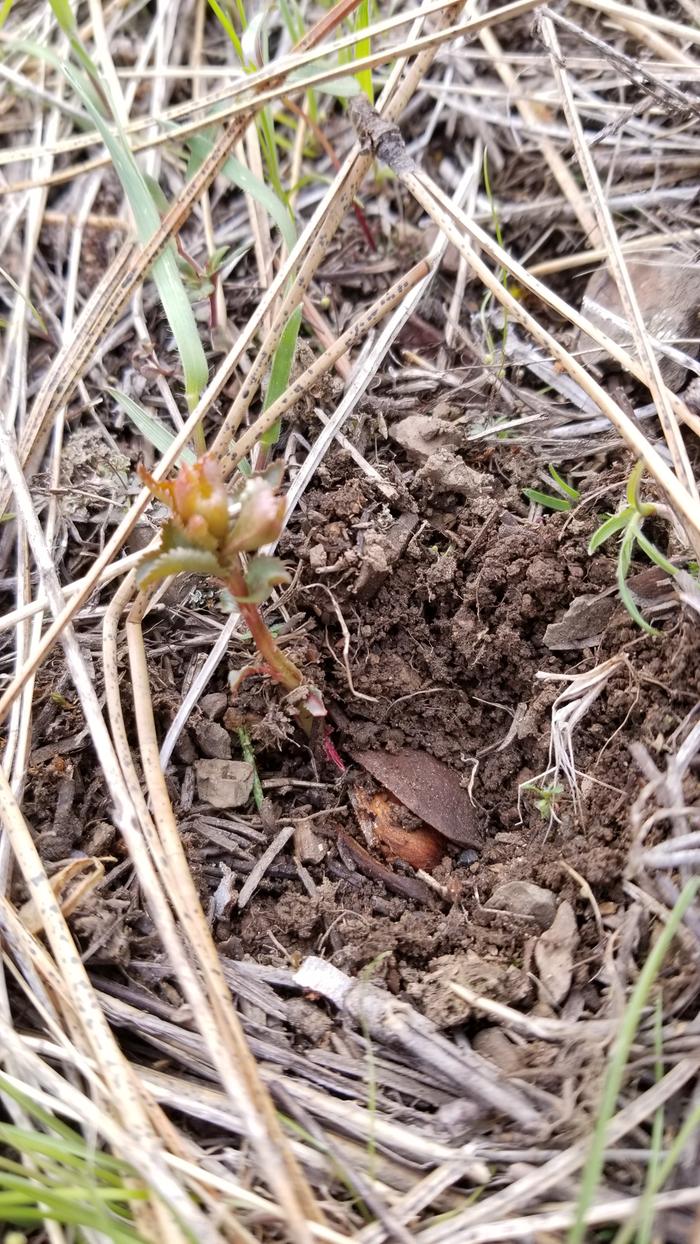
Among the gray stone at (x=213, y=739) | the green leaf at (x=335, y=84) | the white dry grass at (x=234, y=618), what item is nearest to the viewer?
the white dry grass at (x=234, y=618)

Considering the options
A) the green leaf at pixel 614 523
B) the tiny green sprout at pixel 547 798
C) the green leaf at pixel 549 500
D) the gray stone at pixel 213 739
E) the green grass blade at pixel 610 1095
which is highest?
A: the green leaf at pixel 549 500

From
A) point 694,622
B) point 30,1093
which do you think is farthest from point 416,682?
point 30,1093

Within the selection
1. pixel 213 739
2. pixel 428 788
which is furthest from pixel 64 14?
pixel 428 788

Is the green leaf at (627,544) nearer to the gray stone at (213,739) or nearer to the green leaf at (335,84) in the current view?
the gray stone at (213,739)

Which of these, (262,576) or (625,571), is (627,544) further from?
(262,576)

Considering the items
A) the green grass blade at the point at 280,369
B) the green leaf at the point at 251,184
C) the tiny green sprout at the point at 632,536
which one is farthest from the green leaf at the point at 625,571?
the green leaf at the point at 251,184

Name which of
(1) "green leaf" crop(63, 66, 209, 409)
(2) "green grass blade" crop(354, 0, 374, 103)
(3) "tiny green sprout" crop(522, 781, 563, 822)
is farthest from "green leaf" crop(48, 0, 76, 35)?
(3) "tiny green sprout" crop(522, 781, 563, 822)
